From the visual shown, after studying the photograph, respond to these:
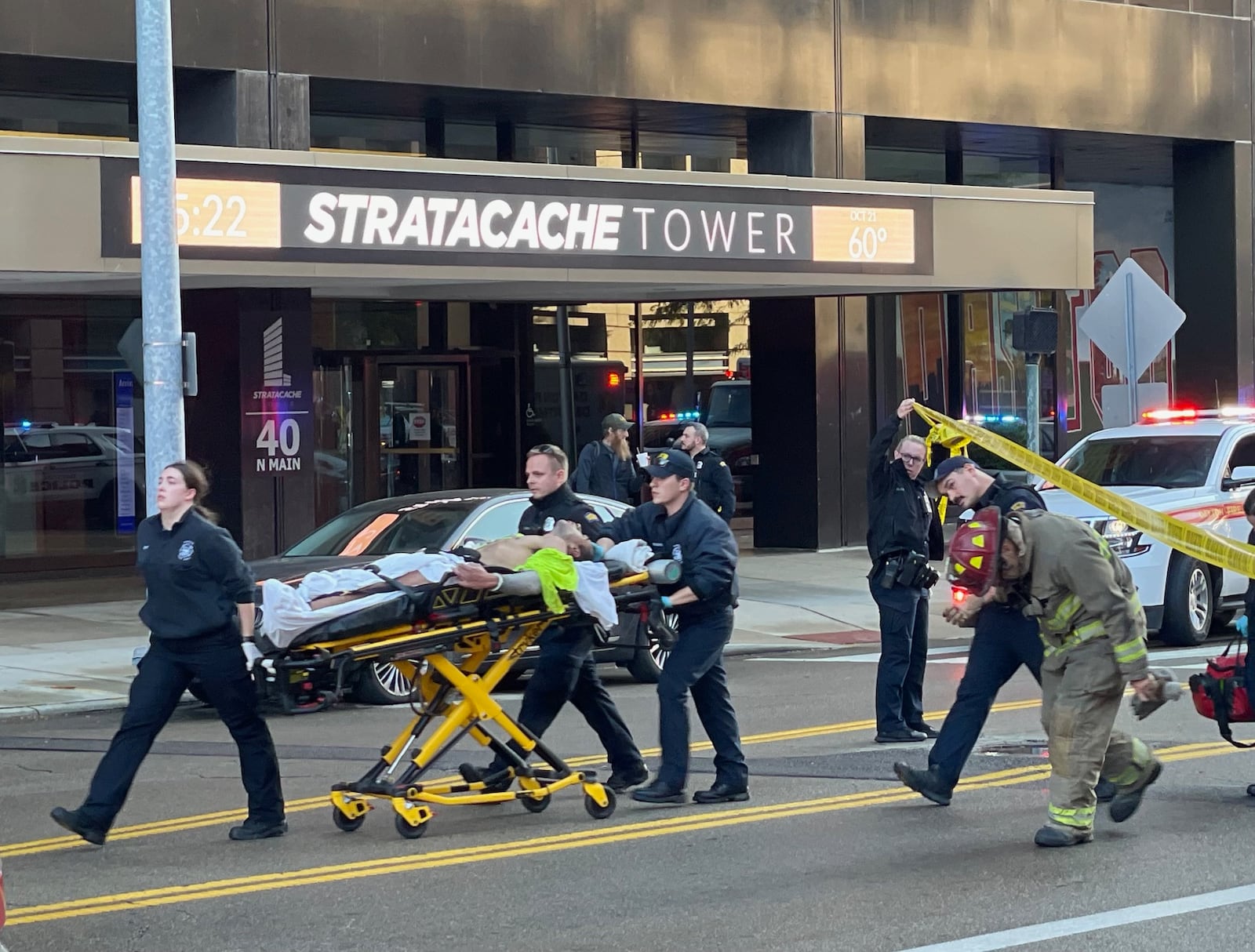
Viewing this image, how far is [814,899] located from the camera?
7.00m

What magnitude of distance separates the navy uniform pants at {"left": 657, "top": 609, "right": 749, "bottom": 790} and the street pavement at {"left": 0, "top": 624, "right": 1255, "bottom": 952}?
191 mm

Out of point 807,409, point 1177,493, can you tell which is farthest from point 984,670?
point 807,409

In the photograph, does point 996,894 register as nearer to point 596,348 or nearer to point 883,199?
point 883,199

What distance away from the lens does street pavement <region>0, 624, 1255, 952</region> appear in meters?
6.55

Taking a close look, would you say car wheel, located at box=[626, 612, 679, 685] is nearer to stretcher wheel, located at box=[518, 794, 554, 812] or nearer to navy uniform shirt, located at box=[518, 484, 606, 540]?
navy uniform shirt, located at box=[518, 484, 606, 540]

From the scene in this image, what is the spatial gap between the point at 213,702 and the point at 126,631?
8.23m

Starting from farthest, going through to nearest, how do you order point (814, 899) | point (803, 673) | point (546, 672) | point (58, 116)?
point (58, 116), point (803, 673), point (546, 672), point (814, 899)

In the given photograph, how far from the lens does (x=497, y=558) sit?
8156 millimetres

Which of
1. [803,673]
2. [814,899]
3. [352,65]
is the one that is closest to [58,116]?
[352,65]

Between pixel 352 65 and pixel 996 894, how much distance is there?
1341cm

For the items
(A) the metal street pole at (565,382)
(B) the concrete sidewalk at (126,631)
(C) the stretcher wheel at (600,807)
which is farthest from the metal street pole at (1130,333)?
(C) the stretcher wheel at (600,807)

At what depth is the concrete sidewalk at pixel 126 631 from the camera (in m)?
13.0

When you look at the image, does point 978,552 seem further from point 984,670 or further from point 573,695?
point 573,695

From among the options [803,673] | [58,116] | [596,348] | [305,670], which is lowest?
[803,673]
